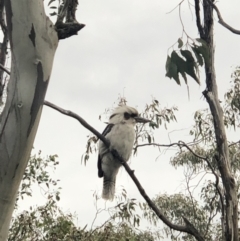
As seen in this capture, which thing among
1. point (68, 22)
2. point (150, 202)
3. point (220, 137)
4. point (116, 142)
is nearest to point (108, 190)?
point (116, 142)

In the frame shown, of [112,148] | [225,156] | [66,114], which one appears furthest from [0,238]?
[112,148]

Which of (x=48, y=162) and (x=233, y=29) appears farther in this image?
(x=48, y=162)

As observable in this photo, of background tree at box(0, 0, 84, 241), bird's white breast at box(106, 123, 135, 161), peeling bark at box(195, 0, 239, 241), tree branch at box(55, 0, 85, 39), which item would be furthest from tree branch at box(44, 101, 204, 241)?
bird's white breast at box(106, 123, 135, 161)

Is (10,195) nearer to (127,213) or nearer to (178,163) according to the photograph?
(127,213)

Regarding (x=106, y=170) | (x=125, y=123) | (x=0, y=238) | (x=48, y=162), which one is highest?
(x=48, y=162)

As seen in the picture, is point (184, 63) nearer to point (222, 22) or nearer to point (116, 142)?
point (222, 22)

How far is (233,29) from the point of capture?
9.23ft

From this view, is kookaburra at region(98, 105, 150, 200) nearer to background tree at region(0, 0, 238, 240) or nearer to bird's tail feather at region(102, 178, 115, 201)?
bird's tail feather at region(102, 178, 115, 201)

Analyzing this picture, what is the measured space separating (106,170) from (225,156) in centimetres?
148

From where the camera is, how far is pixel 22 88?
65.2 inches

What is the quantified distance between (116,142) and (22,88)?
7.47ft

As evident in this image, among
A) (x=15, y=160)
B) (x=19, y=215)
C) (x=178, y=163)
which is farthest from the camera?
(x=178, y=163)

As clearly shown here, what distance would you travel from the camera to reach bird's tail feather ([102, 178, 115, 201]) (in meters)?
4.21

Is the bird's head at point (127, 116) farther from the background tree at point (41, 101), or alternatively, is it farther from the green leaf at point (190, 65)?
the green leaf at point (190, 65)
